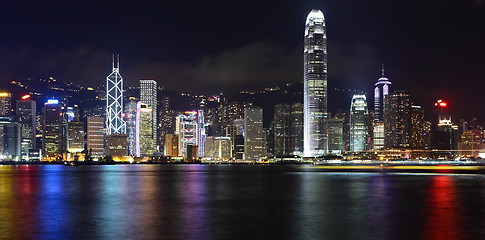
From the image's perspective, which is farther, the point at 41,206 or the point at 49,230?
the point at 41,206

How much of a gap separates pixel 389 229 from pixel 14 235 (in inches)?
934

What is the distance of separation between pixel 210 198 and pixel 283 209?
14802mm

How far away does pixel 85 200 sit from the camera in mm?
54062

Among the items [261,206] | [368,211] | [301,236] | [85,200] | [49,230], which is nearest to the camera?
[301,236]

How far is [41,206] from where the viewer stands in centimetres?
4775

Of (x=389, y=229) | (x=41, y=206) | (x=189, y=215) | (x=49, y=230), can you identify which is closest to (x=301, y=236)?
(x=389, y=229)

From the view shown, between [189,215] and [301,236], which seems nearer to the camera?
[301,236]

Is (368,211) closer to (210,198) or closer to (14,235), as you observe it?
(210,198)

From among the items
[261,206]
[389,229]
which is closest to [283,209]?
→ [261,206]

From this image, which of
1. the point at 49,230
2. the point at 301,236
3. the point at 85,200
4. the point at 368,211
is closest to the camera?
the point at 301,236

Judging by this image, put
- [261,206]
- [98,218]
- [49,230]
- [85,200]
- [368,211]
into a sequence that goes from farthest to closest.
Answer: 1. [85,200]
2. [261,206]
3. [368,211]
4. [98,218]
5. [49,230]

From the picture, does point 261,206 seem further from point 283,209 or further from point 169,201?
point 169,201

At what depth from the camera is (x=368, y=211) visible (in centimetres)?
4222

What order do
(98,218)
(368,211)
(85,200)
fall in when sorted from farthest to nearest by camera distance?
(85,200), (368,211), (98,218)
